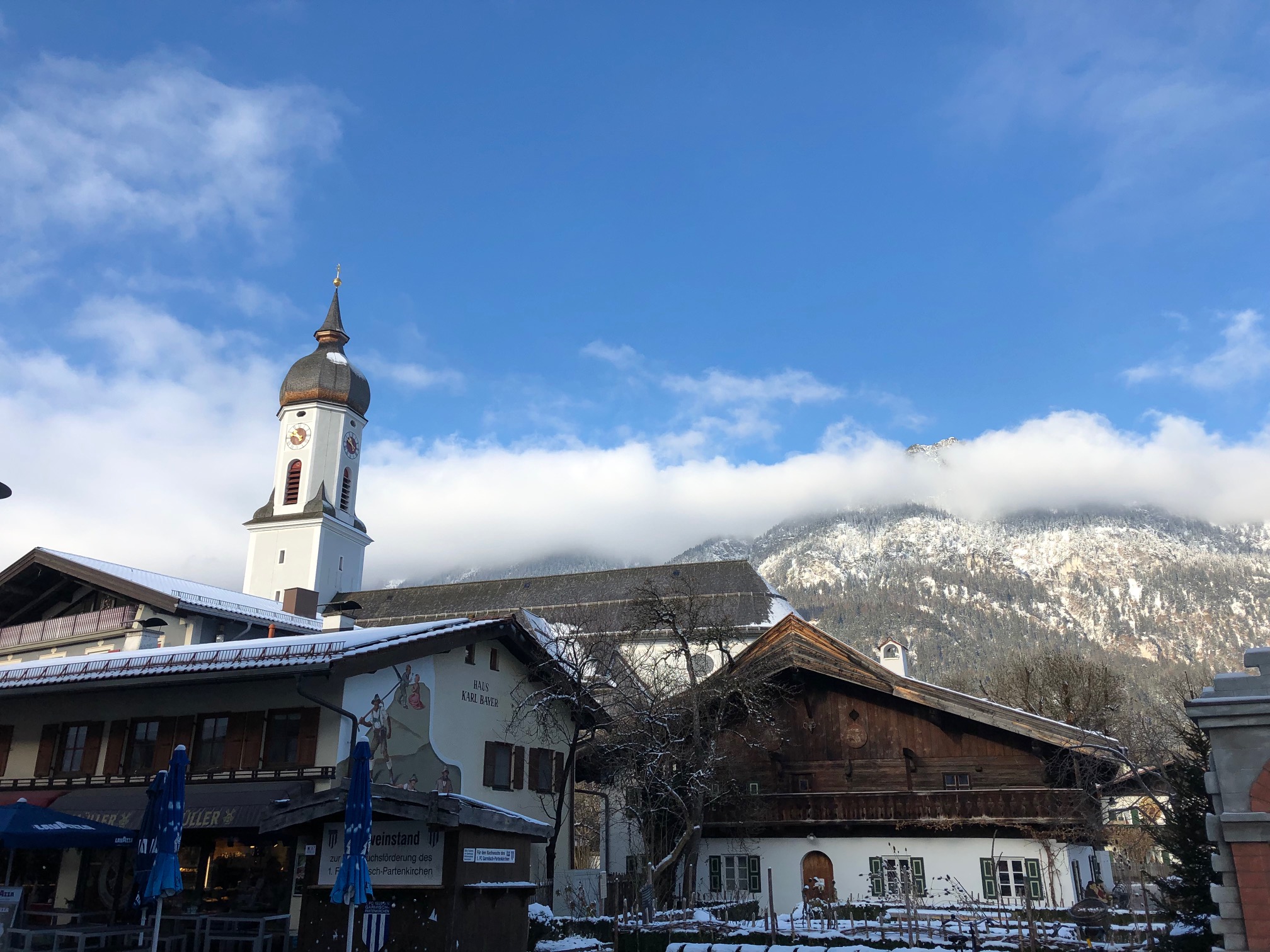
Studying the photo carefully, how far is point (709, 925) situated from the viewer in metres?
19.5

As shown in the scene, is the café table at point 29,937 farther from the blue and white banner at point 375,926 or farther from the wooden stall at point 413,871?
the blue and white banner at point 375,926

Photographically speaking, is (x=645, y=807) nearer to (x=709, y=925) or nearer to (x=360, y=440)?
(x=709, y=925)

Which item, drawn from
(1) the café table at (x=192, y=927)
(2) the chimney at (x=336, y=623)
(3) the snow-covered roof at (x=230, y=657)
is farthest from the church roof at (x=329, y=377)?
(1) the café table at (x=192, y=927)

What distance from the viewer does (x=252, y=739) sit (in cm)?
2136

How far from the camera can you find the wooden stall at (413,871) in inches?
583

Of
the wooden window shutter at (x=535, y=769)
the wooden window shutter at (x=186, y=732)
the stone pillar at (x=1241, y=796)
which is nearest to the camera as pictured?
the stone pillar at (x=1241, y=796)

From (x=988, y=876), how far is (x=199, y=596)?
23165 millimetres

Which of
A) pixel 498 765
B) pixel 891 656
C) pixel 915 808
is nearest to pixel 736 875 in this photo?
pixel 915 808

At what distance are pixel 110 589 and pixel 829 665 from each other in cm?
2044

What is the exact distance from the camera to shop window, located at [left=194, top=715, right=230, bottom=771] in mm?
21625

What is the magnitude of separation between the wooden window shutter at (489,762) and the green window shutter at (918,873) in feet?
37.4

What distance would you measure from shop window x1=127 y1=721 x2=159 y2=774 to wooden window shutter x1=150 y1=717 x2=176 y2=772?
4.4 inches

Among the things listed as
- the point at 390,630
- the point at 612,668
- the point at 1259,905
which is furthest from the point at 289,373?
the point at 1259,905

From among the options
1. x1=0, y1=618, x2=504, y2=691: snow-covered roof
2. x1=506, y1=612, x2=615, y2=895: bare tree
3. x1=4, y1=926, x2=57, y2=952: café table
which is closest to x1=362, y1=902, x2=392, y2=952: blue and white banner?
x1=4, y1=926, x2=57, y2=952: café table
